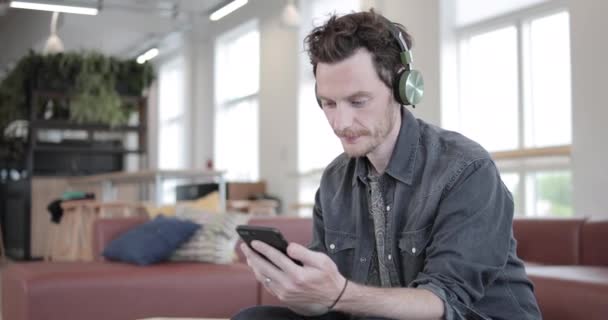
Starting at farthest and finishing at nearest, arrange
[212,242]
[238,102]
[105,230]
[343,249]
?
[238,102], [105,230], [212,242], [343,249]

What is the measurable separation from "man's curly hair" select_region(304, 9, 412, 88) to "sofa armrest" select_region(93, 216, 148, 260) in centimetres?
261

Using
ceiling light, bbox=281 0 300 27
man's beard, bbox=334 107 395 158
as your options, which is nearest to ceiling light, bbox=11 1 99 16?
ceiling light, bbox=281 0 300 27

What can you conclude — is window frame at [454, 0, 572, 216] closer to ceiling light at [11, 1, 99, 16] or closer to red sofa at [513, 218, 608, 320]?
red sofa at [513, 218, 608, 320]

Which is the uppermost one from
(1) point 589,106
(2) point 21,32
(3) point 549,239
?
(2) point 21,32

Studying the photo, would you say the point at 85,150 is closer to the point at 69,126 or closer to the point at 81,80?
the point at 69,126

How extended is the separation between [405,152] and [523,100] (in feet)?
14.7

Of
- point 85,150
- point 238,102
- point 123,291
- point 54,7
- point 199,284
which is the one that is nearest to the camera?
point 123,291

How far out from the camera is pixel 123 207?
6867 mm

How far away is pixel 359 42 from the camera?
61.6 inches

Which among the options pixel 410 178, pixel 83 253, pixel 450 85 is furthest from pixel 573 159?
pixel 83 253

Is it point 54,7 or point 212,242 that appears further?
point 54,7

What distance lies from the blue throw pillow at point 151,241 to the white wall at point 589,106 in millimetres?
2740

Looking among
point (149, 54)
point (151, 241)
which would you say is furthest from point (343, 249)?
point (149, 54)

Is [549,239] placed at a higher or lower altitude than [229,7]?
lower
